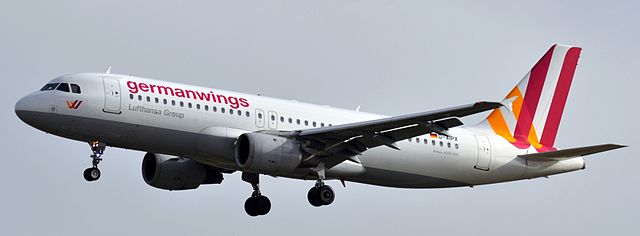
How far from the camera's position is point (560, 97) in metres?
54.8

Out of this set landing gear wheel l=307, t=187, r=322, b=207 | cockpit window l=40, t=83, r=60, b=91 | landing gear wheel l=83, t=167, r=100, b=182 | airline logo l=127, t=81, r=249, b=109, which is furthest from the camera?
landing gear wheel l=307, t=187, r=322, b=207

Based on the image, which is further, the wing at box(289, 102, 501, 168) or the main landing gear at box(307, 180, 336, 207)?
the main landing gear at box(307, 180, 336, 207)

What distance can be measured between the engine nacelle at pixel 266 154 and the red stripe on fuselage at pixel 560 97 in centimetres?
1223

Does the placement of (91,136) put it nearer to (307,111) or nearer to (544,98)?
(307,111)

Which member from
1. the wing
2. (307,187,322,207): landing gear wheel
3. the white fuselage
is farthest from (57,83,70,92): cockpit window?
(307,187,322,207): landing gear wheel

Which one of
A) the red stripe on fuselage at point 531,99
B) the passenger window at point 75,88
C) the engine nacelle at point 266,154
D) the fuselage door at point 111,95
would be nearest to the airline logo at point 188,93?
the fuselage door at point 111,95

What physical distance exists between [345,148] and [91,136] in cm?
861

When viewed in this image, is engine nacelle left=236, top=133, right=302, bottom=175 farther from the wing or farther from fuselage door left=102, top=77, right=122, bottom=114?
fuselage door left=102, top=77, right=122, bottom=114

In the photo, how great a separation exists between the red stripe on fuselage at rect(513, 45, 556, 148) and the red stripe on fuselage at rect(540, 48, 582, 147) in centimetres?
66

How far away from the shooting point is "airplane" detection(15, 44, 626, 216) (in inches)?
1740

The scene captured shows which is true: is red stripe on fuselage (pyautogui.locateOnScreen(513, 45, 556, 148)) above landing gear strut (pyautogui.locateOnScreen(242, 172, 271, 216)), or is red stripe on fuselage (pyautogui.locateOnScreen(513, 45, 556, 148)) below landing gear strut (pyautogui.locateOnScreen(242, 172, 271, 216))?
above

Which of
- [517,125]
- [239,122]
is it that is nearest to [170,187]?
[239,122]

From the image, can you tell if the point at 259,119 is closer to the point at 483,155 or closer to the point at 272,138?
the point at 272,138

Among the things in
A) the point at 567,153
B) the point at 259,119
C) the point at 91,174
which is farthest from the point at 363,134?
the point at 91,174
